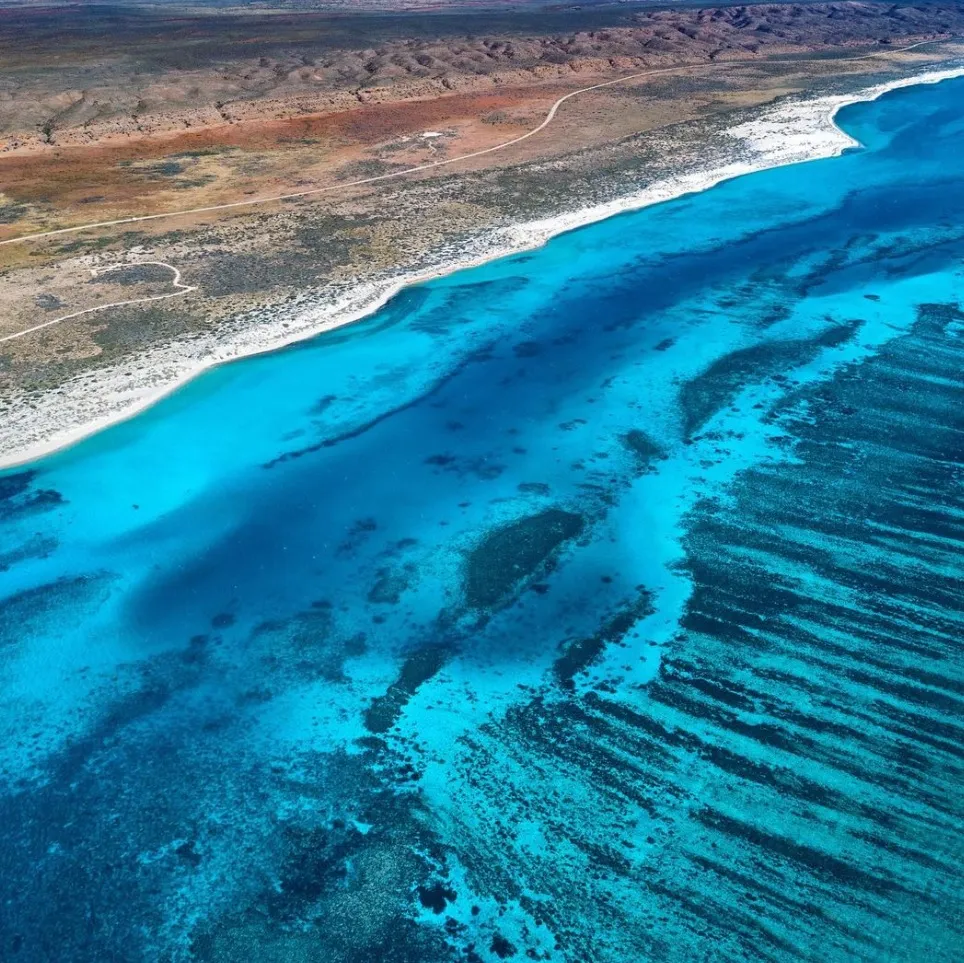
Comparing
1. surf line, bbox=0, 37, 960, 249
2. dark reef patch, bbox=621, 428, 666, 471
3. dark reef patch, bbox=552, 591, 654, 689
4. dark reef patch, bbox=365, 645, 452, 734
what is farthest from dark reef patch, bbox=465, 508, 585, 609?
surf line, bbox=0, 37, 960, 249

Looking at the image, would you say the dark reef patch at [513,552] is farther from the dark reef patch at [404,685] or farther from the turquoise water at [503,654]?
the dark reef patch at [404,685]

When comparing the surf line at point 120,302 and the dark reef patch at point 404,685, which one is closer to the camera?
the dark reef patch at point 404,685

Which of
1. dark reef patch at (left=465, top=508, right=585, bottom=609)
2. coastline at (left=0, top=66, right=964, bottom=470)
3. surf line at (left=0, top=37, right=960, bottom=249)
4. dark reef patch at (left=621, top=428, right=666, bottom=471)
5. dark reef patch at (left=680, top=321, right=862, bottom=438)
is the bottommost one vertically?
dark reef patch at (left=465, top=508, right=585, bottom=609)

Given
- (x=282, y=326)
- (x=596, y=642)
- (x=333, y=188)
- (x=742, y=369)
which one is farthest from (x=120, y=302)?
(x=596, y=642)

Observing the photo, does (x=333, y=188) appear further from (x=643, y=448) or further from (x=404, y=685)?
(x=404, y=685)

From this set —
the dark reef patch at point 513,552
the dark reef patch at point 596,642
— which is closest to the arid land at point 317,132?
the dark reef patch at point 513,552

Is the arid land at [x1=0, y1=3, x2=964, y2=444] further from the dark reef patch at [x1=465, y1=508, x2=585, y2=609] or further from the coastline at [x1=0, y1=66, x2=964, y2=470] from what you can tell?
the dark reef patch at [x1=465, y1=508, x2=585, y2=609]
